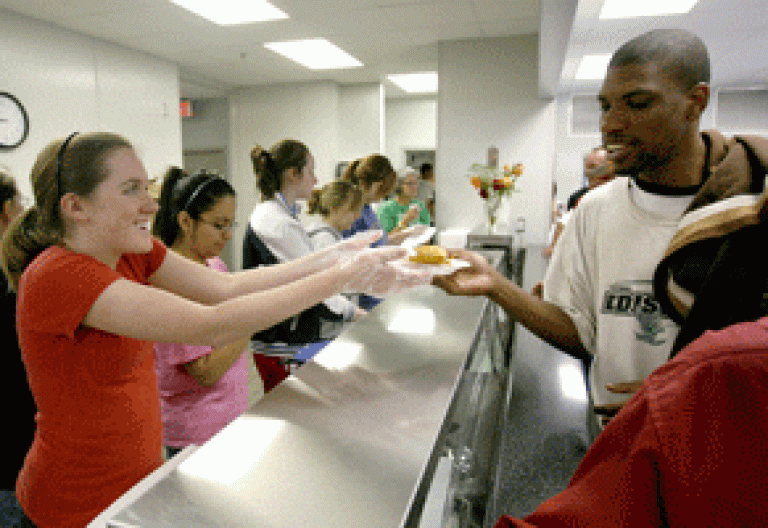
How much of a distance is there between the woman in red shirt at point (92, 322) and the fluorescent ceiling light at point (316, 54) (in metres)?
4.74

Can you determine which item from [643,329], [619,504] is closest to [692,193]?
[643,329]

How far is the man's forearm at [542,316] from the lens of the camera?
1.24m

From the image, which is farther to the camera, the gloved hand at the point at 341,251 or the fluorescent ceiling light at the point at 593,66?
the fluorescent ceiling light at the point at 593,66

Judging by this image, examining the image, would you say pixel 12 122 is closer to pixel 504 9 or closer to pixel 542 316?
pixel 504 9

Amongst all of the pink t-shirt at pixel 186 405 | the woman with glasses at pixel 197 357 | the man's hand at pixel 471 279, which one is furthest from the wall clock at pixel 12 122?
the man's hand at pixel 471 279

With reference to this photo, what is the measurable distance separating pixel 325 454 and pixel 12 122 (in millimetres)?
5079

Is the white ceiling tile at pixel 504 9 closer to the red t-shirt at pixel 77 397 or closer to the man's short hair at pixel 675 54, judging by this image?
the man's short hair at pixel 675 54

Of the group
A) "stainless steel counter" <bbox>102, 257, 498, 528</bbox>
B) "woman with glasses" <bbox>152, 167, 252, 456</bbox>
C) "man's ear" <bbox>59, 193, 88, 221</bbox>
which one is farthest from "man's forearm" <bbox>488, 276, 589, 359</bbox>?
"man's ear" <bbox>59, 193, 88, 221</bbox>

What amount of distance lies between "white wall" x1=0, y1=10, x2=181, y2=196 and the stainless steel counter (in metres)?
4.16

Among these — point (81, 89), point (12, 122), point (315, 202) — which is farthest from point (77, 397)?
point (81, 89)

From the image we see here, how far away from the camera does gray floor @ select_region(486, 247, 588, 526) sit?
65.6 inches

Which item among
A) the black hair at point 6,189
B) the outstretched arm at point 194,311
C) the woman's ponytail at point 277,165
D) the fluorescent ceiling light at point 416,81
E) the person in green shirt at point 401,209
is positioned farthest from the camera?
the fluorescent ceiling light at point 416,81

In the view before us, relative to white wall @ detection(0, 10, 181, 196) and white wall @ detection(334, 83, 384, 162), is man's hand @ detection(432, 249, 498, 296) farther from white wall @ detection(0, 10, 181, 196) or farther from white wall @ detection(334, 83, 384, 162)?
white wall @ detection(334, 83, 384, 162)

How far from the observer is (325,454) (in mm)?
661
